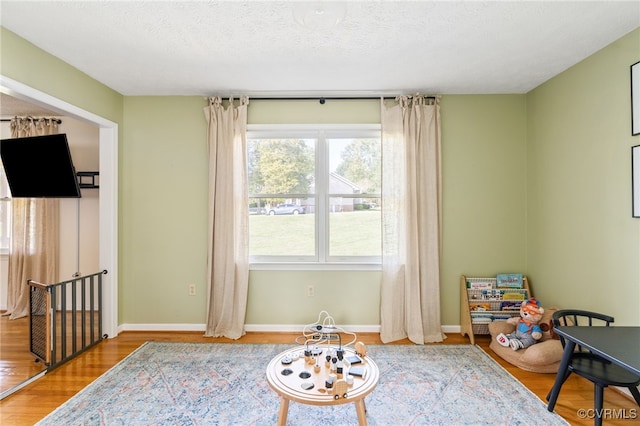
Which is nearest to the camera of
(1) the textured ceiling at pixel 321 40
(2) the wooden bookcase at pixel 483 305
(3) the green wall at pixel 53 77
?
(1) the textured ceiling at pixel 321 40

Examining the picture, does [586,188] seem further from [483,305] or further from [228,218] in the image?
[228,218]

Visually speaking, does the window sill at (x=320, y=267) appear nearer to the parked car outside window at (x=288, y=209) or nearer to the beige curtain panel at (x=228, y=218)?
the beige curtain panel at (x=228, y=218)

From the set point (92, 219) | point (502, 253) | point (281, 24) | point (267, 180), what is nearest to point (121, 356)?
point (92, 219)

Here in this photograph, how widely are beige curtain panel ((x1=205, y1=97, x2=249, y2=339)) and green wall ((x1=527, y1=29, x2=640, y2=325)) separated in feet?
10.4

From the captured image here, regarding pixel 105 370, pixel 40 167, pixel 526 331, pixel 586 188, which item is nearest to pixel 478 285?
pixel 526 331

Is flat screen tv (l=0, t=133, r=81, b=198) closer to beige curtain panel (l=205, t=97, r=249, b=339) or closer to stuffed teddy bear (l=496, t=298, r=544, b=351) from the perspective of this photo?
beige curtain panel (l=205, t=97, r=249, b=339)

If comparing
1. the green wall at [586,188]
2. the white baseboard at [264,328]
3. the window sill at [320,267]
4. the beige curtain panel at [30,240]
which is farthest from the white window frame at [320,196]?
the beige curtain panel at [30,240]

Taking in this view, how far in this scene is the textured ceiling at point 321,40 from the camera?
1.87 metres

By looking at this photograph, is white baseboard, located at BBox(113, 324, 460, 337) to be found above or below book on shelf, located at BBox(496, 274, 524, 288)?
below

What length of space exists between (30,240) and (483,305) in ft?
18.0

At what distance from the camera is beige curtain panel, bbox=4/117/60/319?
3611mm

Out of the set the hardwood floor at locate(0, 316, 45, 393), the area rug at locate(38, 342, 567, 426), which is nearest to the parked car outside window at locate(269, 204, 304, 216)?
the area rug at locate(38, 342, 567, 426)

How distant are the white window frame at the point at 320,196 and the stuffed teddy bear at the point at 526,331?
4.49ft

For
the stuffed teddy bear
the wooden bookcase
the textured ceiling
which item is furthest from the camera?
the wooden bookcase
